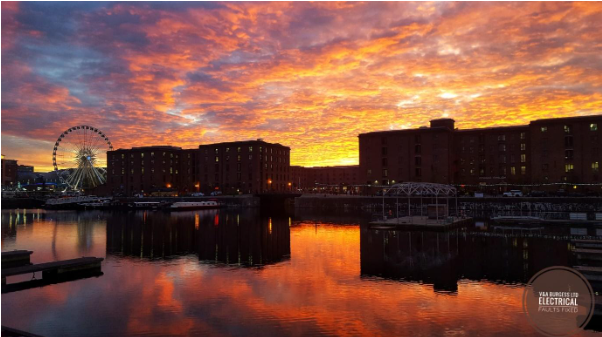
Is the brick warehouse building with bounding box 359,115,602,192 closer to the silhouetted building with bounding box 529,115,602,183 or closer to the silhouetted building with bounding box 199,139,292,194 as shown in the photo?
the silhouetted building with bounding box 529,115,602,183

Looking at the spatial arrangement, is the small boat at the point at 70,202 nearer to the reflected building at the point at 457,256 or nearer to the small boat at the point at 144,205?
the small boat at the point at 144,205

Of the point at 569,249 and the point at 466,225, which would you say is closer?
the point at 569,249

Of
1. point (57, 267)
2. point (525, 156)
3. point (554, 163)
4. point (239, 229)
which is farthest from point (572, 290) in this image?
point (525, 156)

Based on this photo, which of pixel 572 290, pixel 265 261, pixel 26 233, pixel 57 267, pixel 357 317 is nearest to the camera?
pixel 357 317

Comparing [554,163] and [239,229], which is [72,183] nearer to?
[239,229]

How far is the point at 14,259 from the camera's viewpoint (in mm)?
32688

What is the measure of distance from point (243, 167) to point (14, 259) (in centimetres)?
11547

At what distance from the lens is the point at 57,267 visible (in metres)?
29.0

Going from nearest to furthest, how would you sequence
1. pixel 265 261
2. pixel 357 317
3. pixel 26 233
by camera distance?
1. pixel 357 317
2. pixel 265 261
3. pixel 26 233

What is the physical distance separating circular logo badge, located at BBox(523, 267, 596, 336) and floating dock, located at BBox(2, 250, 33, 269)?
3632 cm

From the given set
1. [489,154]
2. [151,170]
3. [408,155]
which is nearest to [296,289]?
[408,155]

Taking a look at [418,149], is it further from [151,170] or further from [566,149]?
[151,170]

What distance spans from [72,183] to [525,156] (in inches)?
5888

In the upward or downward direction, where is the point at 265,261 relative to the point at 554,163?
downward
